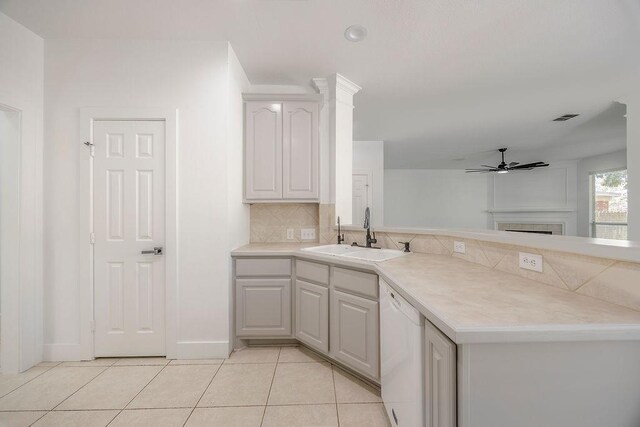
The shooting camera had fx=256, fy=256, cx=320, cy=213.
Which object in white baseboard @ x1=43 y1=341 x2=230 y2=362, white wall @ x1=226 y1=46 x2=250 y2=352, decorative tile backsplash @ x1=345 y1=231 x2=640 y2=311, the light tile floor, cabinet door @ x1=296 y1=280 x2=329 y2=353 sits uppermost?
white wall @ x1=226 y1=46 x2=250 y2=352

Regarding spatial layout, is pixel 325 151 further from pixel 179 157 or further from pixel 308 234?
pixel 179 157

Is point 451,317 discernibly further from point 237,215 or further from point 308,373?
point 237,215

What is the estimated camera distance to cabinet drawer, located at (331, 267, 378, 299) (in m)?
1.67

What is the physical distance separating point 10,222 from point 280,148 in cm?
221

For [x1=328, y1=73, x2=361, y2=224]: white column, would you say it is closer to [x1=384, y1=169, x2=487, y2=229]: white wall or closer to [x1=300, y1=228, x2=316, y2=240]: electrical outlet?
[x1=300, y1=228, x2=316, y2=240]: electrical outlet

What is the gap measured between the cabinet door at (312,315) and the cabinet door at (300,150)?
937mm

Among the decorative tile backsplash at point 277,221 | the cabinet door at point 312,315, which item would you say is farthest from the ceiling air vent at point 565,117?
the cabinet door at point 312,315

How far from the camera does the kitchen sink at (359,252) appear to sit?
6.91 ft

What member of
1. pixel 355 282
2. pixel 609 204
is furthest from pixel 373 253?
pixel 609 204

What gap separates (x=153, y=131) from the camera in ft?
7.06

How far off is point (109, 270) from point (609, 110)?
644 cm

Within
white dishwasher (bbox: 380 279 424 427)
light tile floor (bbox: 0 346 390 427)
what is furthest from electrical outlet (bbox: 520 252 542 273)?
light tile floor (bbox: 0 346 390 427)

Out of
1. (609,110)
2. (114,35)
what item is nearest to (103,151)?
(114,35)

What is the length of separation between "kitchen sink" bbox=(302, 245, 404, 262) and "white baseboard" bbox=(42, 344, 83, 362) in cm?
204
